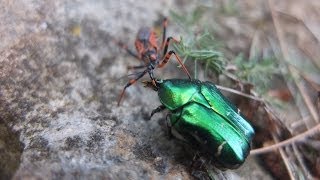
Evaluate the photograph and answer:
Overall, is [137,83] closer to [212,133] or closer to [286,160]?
[212,133]

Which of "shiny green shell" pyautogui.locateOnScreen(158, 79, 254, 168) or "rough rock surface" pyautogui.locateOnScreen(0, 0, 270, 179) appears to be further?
"shiny green shell" pyautogui.locateOnScreen(158, 79, 254, 168)

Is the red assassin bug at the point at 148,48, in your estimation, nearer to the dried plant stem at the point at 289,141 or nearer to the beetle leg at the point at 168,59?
the beetle leg at the point at 168,59

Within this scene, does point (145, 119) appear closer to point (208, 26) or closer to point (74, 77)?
point (74, 77)

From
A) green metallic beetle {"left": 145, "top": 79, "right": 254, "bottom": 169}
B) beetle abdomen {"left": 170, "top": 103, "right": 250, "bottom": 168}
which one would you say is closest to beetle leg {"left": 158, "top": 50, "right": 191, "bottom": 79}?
green metallic beetle {"left": 145, "top": 79, "right": 254, "bottom": 169}

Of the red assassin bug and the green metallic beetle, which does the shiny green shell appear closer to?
the green metallic beetle

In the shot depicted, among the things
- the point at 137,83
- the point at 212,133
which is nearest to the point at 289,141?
the point at 212,133

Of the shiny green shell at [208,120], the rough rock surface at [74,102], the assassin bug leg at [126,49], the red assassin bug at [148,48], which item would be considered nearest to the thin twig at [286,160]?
the shiny green shell at [208,120]

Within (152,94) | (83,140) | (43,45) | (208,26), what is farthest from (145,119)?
(208,26)
